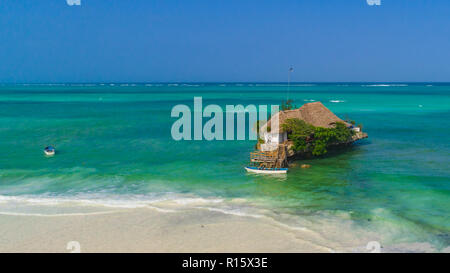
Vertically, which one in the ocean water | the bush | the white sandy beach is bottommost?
the white sandy beach

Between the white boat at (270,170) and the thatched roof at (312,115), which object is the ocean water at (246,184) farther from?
the thatched roof at (312,115)

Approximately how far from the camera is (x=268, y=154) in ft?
66.8

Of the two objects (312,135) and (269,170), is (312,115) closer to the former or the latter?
(312,135)

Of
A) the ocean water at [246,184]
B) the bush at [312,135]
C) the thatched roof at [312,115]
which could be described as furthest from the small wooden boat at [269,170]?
the thatched roof at [312,115]

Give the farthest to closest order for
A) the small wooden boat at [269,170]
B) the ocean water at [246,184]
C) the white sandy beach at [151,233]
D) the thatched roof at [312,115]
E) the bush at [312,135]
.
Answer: the thatched roof at [312,115] < the bush at [312,135] < the small wooden boat at [269,170] < the ocean water at [246,184] < the white sandy beach at [151,233]

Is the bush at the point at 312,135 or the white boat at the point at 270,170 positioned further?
the bush at the point at 312,135

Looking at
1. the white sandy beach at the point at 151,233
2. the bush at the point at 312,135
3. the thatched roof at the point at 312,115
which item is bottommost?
the white sandy beach at the point at 151,233

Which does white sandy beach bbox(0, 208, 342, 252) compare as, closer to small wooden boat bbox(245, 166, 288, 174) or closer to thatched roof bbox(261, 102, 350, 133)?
small wooden boat bbox(245, 166, 288, 174)

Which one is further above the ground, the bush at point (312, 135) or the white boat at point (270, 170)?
the bush at point (312, 135)

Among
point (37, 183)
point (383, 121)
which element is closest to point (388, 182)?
point (37, 183)

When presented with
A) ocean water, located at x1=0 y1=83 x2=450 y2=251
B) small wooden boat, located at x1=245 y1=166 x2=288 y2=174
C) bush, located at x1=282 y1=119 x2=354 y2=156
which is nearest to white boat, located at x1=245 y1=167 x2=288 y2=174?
small wooden boat, located at x1=245 y1=166 x2=288 y2=174
